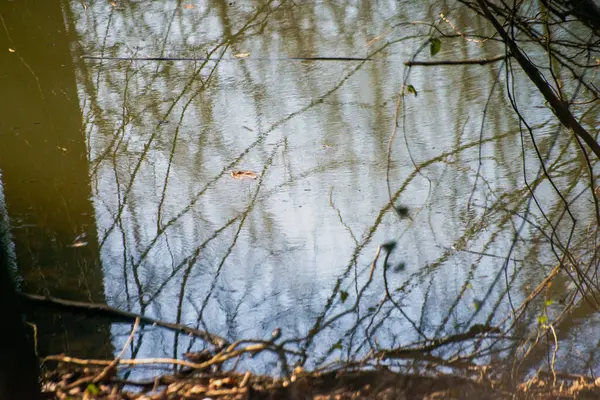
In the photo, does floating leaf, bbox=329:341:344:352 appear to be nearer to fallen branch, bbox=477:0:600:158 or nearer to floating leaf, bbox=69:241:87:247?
fallen branch, bbox=477:0:600:158

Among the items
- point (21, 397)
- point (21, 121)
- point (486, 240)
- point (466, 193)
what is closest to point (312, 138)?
point (466, 193)

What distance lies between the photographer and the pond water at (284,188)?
2740 millimetres

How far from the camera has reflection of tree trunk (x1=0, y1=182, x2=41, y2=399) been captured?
162 cm

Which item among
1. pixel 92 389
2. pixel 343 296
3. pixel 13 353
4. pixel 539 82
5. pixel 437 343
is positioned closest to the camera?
pixel 13 353

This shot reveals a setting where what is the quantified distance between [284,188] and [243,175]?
0.27 metres

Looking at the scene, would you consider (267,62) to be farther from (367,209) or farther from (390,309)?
(390,309)

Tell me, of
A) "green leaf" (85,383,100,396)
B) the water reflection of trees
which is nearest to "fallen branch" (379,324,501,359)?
the water reflection of trees

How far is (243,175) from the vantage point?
3738 millimetres

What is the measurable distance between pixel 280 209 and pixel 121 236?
0.70 metres

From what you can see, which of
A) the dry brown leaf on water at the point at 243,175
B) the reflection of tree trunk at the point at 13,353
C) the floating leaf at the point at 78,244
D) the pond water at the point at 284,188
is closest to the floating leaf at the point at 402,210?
the pond water at the point at 284,188

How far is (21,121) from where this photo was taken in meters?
4.54

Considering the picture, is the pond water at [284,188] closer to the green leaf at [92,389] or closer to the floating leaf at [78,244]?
the floating leaf at [78,244]

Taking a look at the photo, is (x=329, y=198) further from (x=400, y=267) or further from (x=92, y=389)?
(x=92, y=389)

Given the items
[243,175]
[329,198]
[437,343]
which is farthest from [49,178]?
[437,343]
